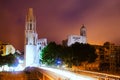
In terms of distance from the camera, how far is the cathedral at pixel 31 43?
179587 millimetres


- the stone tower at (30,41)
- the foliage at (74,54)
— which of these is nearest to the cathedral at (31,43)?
the stone tower at (30,41)

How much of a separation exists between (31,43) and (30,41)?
111 centimetres

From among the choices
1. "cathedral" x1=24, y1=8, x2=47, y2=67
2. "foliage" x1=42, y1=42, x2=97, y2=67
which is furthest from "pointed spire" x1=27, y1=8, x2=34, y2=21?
"foliage" x1=42, y1=42, x2=97, y2=67

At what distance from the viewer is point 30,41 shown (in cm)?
18225

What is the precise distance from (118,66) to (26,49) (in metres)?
60.4

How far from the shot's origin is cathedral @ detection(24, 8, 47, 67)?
17959cm

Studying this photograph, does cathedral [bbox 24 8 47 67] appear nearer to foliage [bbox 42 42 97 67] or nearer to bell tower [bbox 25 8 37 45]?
bell tower [bbox 25 8 37 45]

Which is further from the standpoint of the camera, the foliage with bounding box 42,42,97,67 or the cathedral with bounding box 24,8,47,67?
the cathedral with bounding box 24,8,47,67

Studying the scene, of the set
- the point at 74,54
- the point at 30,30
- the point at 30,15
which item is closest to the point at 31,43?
the point at 30,30

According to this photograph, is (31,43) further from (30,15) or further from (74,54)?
(74,54)

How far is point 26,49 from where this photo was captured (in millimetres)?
180625

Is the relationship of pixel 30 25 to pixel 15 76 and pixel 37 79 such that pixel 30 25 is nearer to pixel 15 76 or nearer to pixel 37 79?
pixel 15 76

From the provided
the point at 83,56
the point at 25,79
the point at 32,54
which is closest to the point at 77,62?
the point at 83,56

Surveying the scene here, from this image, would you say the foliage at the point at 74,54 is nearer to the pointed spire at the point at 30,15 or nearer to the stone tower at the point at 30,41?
the stone tower at the point at 30,41
